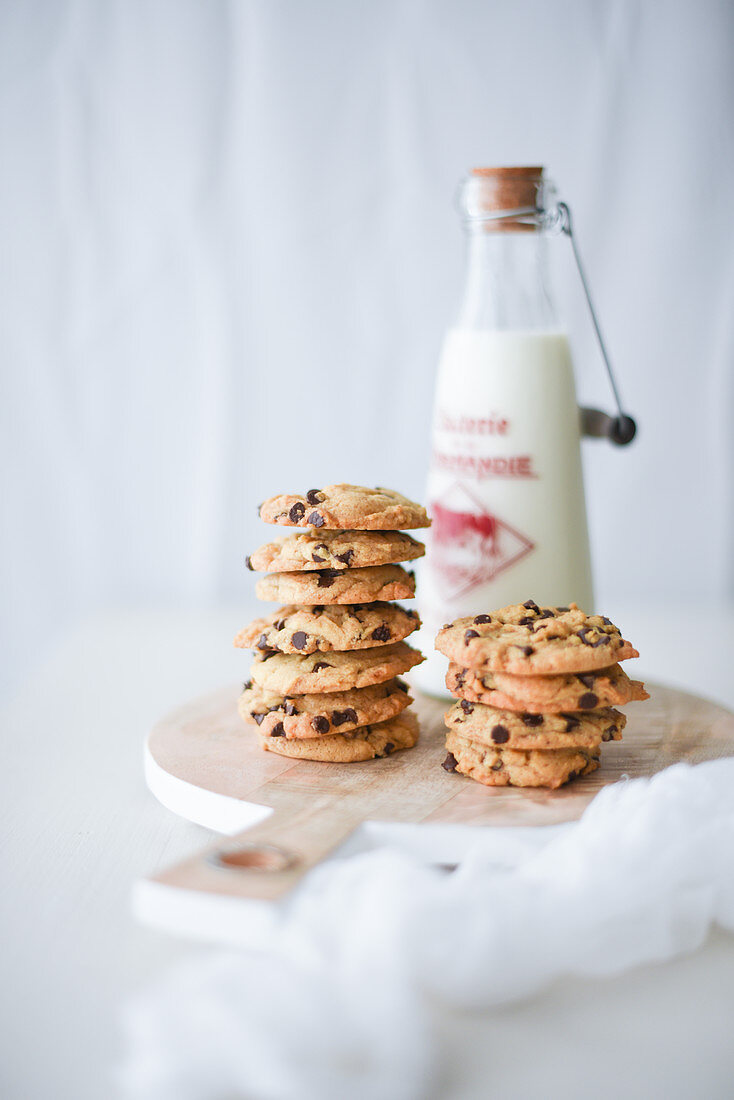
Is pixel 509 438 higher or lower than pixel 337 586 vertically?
higher

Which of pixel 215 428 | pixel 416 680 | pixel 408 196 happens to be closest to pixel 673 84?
pixel 408 196

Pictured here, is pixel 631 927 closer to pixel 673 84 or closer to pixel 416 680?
pixel 416 680

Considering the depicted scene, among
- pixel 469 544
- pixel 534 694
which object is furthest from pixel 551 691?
pixel 469 544

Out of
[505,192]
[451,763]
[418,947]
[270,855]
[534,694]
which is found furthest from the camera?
[505,192]

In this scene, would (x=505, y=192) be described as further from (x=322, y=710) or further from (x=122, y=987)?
(x=122, y=987)

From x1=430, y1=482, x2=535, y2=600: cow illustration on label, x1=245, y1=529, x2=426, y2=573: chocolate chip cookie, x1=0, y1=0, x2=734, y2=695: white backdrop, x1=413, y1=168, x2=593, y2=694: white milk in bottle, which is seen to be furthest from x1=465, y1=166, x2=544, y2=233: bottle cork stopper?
x1=0, y1=0, x2=734, y2=695: white backdrop
